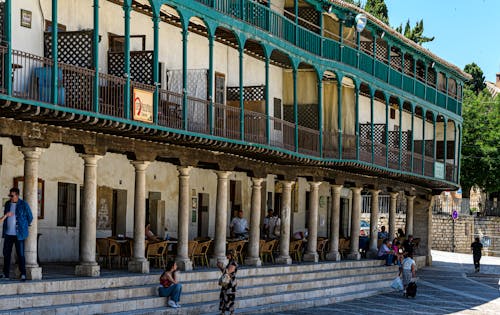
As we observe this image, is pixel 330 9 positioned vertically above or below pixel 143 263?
above

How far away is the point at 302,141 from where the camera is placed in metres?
31.5

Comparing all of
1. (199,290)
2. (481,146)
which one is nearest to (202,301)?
(199,290)

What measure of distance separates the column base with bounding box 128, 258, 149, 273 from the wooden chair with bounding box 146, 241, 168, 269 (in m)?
1.07

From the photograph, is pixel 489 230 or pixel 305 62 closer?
pixel 305 62

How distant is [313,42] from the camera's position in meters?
32.3

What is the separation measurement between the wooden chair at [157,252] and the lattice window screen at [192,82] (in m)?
3.83

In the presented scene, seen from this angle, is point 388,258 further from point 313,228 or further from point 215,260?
point 215,260

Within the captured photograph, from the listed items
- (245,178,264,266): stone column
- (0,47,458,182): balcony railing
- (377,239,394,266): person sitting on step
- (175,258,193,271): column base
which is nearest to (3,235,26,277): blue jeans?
(0,47,458,182): balcony railing

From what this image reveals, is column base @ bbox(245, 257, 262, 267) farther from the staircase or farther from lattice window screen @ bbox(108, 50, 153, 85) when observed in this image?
lattice window screen @ bbox(108, 50, 153, 85)

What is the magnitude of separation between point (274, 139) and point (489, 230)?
3973 centimetres

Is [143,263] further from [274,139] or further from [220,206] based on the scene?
[274,139]

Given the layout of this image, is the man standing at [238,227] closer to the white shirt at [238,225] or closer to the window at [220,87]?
the white shirt at [238,225]

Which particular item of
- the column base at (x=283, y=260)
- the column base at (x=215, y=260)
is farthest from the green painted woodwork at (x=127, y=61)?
the column base at (x=283, y=260)

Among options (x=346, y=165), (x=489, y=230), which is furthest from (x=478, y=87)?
(x=346, y=165)
